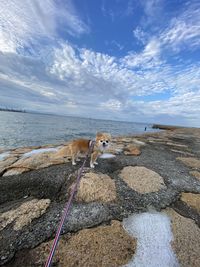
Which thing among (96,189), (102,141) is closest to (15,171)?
(96,189)

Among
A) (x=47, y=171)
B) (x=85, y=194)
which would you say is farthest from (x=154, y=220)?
(x=47, y=171)

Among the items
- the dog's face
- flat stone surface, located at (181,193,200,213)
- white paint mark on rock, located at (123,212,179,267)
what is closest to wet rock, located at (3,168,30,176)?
the dog's face

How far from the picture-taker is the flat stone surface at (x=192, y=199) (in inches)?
143

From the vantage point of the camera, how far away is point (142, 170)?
552 cm

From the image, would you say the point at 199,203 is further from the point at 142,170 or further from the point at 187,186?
the point at 142,170

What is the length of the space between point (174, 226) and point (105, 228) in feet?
4.70

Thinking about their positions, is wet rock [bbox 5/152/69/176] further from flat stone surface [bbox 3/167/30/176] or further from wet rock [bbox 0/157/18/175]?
wet rock [bbox 0/157/18/175]

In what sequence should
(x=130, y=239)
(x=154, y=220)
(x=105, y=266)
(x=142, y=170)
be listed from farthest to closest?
1. (x=142, y=170)
2. (x=154, y=220)
3. (x=130, y=239)
4. (x=105, y=266)

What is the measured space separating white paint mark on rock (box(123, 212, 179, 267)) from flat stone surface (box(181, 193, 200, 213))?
106 centimetres

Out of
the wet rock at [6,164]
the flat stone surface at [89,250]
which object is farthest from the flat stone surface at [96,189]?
the wet rock at [6,164]

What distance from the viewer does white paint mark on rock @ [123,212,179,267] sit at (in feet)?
7.09

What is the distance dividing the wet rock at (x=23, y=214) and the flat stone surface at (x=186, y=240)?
8.95 feet

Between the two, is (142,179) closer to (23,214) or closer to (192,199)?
(192,199)

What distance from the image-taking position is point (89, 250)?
228 cm
